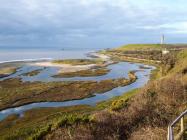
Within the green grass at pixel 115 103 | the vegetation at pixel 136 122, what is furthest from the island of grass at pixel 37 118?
the vegetation at pixel 136 122

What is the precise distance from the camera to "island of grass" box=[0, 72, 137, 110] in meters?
53.2

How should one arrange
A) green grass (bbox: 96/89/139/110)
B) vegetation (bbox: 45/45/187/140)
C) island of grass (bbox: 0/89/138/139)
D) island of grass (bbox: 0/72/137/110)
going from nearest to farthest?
vegetation (bbox: 45/45/187/140)
green grass (bbox: 96/89/139/110)
island of grass (bbox: 0/89/138/139)
island of grass (bbox: 0/72/137/110)

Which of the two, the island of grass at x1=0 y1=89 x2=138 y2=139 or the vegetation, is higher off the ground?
the vegetation

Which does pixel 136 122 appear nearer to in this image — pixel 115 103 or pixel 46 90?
pixel 115 103

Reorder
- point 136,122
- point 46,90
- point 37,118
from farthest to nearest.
A: point 46,90 < point 37,118 < point 136,122

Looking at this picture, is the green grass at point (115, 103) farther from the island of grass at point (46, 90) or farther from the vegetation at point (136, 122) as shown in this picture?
A: the island of grass at point (46, 90)

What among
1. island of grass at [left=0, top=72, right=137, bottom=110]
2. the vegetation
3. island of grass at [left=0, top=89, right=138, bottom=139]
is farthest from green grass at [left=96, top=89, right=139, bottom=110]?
island of grass at [left=0, top=72, right=137, bottom=110]

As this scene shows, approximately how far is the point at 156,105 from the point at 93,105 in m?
23.4

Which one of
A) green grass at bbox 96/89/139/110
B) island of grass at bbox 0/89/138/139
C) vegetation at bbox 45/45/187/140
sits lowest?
island of grass at bbox 0/89/138/139

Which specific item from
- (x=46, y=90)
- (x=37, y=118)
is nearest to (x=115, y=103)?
(x=37, y=118)

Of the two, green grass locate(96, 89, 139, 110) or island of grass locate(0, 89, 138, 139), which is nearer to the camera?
green grass locate(96, 89, 139, 110)

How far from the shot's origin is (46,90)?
6138 cm

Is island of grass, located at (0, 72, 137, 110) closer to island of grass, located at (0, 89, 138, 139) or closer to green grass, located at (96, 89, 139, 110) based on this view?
island of grass, located at (0, 89, 138, 139)

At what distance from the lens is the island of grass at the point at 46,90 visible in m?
53.2
